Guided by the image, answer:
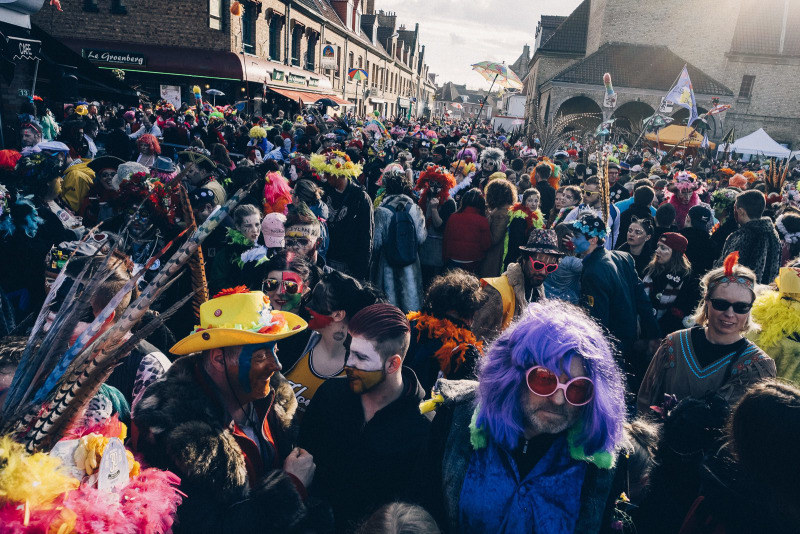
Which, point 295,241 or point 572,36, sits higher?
point 572,36

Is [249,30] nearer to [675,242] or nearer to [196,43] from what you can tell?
[196,43]

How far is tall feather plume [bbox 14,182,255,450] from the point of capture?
121cm

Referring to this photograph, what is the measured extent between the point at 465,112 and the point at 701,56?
276 ft

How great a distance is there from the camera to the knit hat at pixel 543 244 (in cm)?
362

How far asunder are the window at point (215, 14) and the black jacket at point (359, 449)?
21299 mm

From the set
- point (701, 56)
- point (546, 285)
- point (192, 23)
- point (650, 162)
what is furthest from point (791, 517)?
point (701, 56)

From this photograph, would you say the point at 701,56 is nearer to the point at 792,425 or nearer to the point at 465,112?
the point at 792,425

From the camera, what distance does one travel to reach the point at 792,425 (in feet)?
4.83

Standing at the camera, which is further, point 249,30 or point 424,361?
point 249,30

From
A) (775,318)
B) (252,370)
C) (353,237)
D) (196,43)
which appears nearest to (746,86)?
(196,43)

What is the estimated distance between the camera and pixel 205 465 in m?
1.75

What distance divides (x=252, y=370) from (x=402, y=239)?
11.2 ft

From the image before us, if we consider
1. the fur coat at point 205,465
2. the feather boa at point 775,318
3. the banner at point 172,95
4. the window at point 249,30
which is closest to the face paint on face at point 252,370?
the fur coat at point 205,465

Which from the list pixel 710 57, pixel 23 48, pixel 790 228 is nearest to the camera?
pixel 790 228
